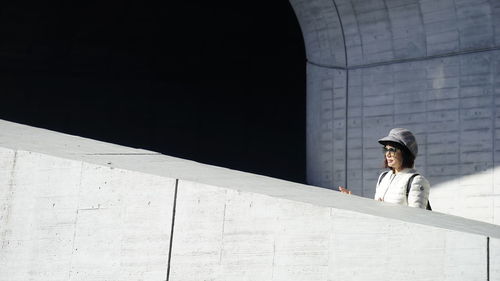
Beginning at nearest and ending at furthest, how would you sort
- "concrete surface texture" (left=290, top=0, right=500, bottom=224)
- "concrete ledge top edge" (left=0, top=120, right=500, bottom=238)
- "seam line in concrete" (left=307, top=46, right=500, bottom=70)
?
1. "concrete ledge top edge" (left=0, top=120, right=500, bottom=238)
2. "concrete surface texture" (left=290, top=0, right=500, bottom=224)
3. "seam line in concrete" (left=307, top=46, right=500, bottom=70)

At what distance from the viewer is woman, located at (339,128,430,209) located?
5.51 meters

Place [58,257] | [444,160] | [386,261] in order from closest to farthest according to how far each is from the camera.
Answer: [386,261]
[58,257]
[444,160]

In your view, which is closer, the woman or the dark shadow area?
the woman

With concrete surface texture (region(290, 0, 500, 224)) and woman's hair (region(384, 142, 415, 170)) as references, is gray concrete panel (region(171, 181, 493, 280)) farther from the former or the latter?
concrete surface texture (region(290, 0, 500, 224))

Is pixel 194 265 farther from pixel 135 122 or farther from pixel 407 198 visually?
pixel 135 122

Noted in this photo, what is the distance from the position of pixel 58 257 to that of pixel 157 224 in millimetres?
624

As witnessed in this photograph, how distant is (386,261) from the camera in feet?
13.0

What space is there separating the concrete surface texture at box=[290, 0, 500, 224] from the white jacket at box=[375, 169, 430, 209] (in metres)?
6.60

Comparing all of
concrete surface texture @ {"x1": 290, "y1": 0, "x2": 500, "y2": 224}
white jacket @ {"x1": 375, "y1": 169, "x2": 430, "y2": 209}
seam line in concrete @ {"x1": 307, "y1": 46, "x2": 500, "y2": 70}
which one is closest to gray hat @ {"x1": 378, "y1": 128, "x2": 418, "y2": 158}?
white jacket @ {"x1": 375, "y1": 169, "x2": 430, "y2": 209}

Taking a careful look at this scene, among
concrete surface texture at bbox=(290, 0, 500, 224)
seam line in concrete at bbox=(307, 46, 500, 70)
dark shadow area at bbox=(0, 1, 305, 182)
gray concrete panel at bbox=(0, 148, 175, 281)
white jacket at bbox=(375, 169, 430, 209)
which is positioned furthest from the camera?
dark shadow area at bbox=(0, 1, 305, 182)

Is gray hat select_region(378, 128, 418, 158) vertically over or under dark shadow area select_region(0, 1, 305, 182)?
under

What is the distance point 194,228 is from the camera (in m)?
4.31

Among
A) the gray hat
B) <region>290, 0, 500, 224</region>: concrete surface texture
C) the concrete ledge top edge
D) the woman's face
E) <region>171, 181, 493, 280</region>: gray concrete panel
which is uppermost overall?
<region>290, 0, 500, 224</region>: concrete surface texture

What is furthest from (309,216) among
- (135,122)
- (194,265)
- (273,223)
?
(135,122)
